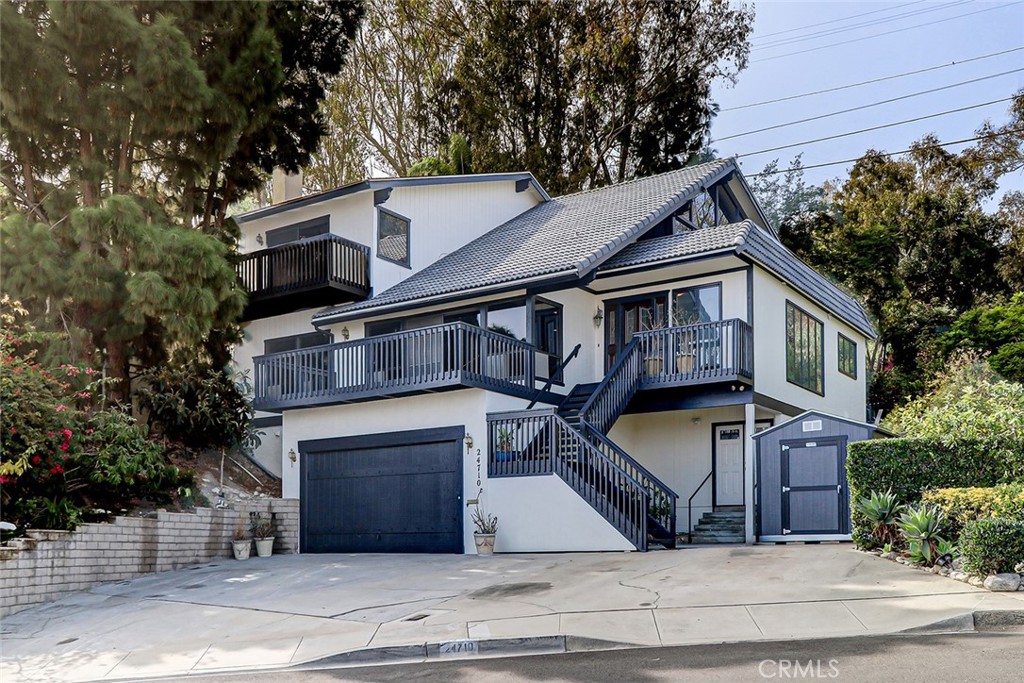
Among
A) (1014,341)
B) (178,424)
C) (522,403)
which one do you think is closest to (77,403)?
(178,424)

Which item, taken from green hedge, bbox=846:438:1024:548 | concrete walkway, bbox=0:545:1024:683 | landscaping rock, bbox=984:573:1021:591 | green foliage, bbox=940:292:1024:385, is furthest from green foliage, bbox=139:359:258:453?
green foliage, bbox=940:292:1024:385

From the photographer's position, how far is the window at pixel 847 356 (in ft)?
88.1

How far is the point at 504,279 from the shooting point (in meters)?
21.7

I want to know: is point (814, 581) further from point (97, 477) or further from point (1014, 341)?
point (1014, 341)

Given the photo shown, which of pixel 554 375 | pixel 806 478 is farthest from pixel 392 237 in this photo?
pixel 806 478

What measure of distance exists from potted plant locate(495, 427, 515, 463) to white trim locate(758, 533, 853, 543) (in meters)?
4.64

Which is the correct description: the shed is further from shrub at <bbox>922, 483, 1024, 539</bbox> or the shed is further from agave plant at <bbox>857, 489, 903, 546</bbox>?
shrub at <bbox>922, 483, 1024, 539</bbox>

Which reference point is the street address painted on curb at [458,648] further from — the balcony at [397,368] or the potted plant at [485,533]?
the balcony at [397,368]

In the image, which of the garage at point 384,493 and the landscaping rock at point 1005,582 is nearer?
the landscaping rock at point 1005,582

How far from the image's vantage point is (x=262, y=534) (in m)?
21.1

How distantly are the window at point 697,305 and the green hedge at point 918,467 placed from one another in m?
6.60

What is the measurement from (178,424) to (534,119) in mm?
19530

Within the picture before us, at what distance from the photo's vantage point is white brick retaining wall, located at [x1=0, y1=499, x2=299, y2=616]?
15680 millimetres

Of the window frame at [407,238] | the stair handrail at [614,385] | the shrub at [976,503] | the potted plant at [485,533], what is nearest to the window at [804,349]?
the stair handrail at [614,385]
